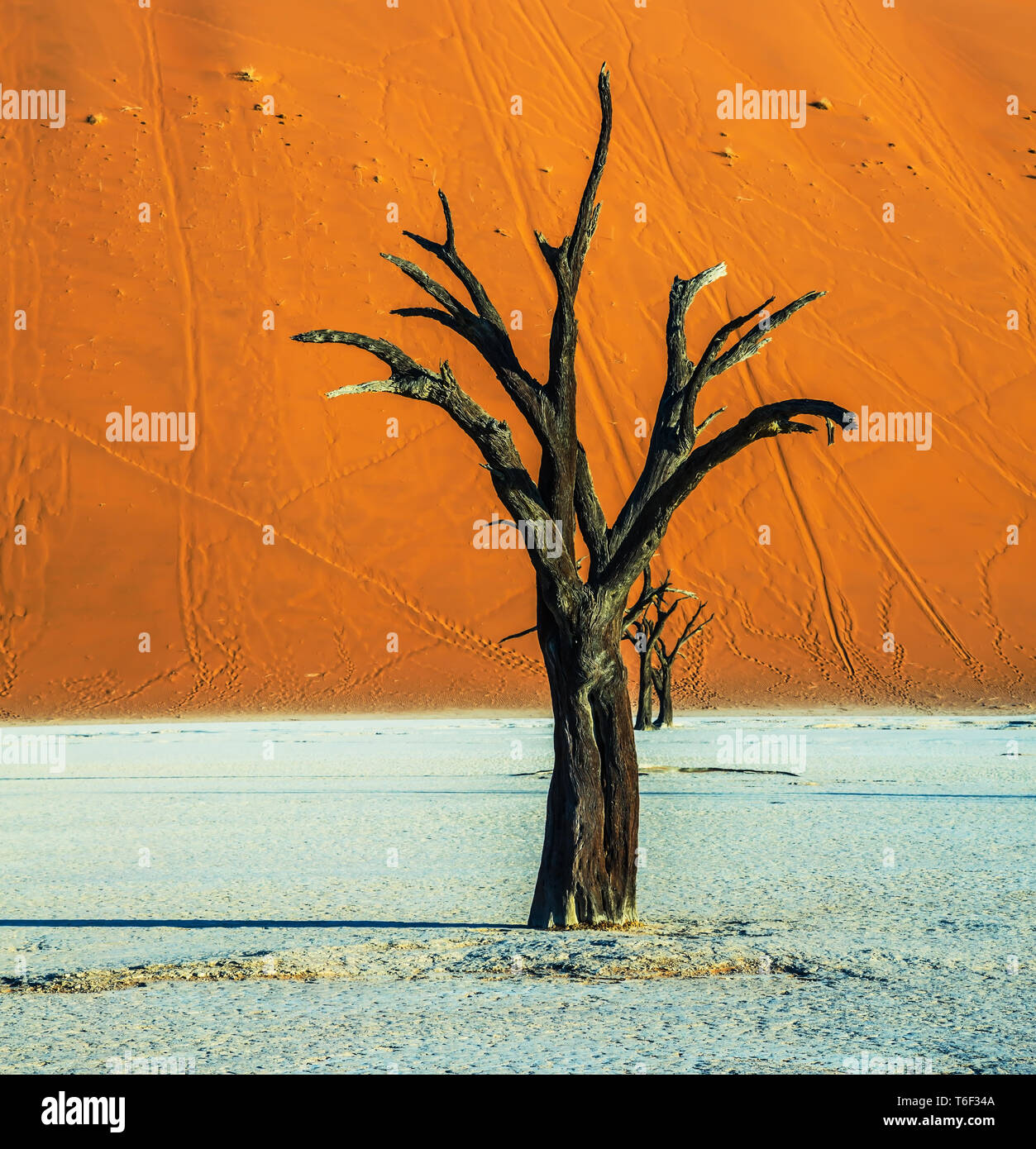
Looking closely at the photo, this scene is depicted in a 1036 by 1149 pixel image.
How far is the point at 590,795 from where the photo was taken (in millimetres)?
8109

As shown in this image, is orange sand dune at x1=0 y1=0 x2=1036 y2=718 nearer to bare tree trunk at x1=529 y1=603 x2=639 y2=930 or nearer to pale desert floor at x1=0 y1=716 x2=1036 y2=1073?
pale desert floor at x1=0 y1=716 x2=1036 y2=1073

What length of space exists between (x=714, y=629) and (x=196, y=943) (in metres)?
38.1

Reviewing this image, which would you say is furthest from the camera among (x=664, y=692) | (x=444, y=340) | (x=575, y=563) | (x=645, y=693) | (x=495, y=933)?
(x=444, y=340)

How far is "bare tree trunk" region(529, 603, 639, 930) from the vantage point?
8.08 metres

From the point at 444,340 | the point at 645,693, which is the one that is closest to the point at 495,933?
the point at 645,693

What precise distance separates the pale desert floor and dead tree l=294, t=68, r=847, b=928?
50cm

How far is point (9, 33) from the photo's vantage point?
189ft

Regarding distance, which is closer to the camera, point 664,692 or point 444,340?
point 664,692

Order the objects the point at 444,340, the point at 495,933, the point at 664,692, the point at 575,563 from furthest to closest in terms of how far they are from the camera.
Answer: the point at 444,340 < the point at 664,692 < the point at 575,563 < the point at 495,933

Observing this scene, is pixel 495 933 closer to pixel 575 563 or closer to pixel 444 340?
pixel 575 563

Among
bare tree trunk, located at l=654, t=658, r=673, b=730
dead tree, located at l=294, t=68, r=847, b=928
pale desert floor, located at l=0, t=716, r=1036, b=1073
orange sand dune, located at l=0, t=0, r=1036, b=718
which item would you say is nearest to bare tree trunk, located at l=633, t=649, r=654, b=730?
bare tree trunk, located at l=654, t=658, r=673, b=730

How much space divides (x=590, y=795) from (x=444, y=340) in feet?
146

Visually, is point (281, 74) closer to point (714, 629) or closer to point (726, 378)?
point (726, 378)
